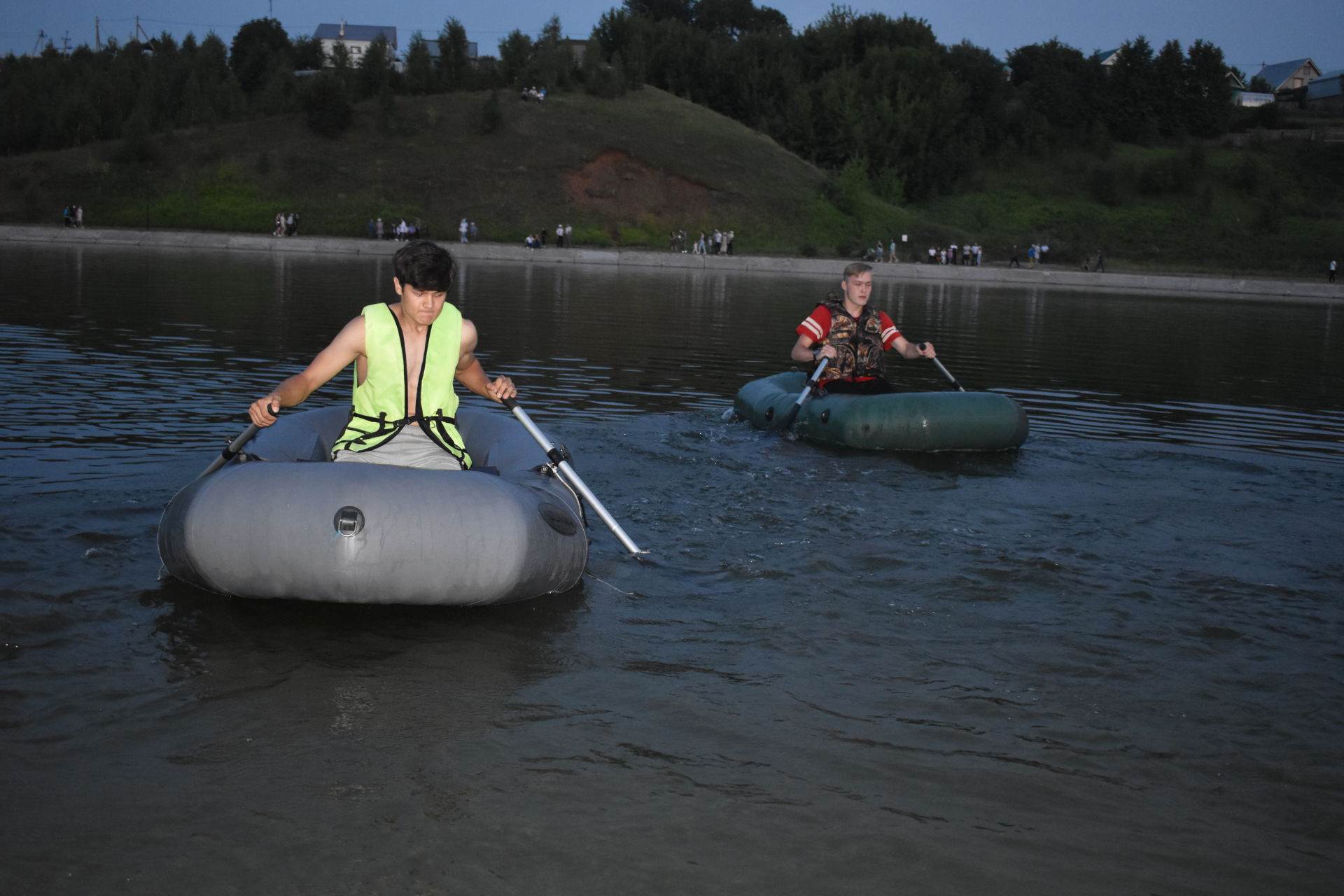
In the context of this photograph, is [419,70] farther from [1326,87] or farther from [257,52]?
[1326,87]

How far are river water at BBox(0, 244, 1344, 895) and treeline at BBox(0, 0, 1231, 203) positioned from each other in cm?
6461

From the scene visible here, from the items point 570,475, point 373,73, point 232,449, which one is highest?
point 373,73

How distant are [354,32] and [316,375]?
149069 millimetres

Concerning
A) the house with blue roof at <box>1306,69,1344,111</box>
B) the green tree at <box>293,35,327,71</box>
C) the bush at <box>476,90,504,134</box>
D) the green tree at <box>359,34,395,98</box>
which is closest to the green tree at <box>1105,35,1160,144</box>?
the house with blue roof at <box>1306,69,1344,111</box>

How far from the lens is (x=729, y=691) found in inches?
205

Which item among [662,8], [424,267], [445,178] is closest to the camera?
[424,267]

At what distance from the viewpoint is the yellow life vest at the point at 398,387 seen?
20.5 ft

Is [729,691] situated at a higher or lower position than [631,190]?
lower

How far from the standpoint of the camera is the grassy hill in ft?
202

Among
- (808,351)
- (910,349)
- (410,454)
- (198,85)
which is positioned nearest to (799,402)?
(808,351)

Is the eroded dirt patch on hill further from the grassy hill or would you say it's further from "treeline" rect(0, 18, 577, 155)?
"treeline" rect(0, 18, 577, 155)

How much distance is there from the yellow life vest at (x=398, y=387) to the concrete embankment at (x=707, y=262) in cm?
Answer: 4118

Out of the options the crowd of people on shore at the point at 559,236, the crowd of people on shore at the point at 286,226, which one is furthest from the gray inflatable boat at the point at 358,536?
the crowd of people on shore at the point at 286,226

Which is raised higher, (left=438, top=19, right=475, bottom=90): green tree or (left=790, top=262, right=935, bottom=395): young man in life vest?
(left=438, top=19, right=475, bottom=90): green tree
